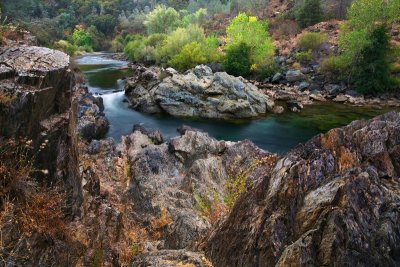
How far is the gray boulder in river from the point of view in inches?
1252

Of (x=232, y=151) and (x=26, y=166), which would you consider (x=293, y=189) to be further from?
(x=232, y=151)

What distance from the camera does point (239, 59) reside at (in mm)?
44406

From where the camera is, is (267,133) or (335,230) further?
(267,133)

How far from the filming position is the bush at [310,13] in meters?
65.3

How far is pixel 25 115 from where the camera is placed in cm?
682

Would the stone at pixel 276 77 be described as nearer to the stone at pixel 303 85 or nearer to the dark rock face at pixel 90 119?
the stone at pixel 303 85

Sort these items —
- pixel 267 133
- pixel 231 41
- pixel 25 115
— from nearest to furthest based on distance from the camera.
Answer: pixel 25 115, pixel 267 133, pixel 231 41

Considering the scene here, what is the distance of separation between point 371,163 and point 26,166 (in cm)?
663

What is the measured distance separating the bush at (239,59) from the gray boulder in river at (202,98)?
9.81 metres

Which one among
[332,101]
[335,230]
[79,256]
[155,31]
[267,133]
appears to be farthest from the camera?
[155,31]

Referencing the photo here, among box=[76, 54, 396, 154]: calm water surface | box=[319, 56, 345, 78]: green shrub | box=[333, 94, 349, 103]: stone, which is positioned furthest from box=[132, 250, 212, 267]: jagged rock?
box=[319, 56, 345, 78]: green shrub

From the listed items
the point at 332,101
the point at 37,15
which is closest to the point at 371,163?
the point at 332,101

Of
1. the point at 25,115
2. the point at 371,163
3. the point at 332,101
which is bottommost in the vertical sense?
the point at 332,101

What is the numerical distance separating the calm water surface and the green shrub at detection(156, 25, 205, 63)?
761 inches
